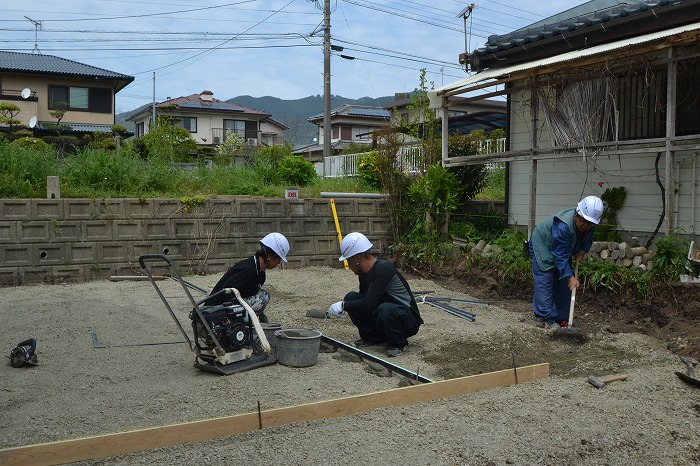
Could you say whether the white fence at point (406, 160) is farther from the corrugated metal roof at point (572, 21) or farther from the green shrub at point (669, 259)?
the green shrub at point (669, 259)

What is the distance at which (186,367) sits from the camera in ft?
18.2

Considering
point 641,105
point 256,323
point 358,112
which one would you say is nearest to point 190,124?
point 358,112

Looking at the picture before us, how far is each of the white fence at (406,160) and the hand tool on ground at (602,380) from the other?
23.5ft

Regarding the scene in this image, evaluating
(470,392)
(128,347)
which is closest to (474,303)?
(470,392)

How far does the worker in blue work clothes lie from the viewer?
7.01 metres

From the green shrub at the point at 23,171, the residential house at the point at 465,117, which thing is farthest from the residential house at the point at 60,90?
the residential house at the point at 465,117

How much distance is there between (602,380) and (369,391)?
1.89 metres

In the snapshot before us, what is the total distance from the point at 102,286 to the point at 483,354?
6.14 meters

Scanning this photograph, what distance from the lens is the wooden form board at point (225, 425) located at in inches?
136

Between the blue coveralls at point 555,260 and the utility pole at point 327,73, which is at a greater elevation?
the utility pole at point 327,73

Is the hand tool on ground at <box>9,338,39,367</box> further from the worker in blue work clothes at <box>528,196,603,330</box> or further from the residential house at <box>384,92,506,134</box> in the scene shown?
the residential house at <box>384,92,506,134</box>

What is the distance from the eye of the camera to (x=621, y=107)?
29.8 ft

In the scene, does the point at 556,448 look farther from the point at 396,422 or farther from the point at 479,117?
the point at 479,117

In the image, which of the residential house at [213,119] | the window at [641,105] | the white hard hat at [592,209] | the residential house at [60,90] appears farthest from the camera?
the residential house at [213,119]
